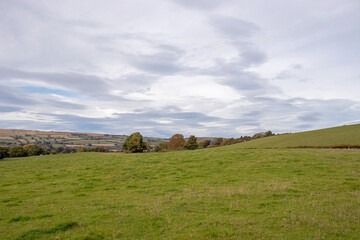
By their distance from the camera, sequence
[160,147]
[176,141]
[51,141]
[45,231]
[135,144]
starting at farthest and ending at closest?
[51,141] < [176,141] < [160,147] < [135,144] < [45,231]

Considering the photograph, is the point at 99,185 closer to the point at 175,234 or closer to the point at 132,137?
the point at 175,234

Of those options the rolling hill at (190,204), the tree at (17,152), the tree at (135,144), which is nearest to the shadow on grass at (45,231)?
the rolling hill at (190,204)

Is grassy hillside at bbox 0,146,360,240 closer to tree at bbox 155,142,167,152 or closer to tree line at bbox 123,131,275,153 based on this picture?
tree line at bbox 123,131,275,153

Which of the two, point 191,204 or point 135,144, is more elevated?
point 135,144

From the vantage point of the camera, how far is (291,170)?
21.8m

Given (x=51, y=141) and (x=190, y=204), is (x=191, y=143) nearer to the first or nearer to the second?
(x=190, y=204)

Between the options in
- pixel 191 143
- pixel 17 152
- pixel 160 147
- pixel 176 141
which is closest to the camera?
pixel 17 152

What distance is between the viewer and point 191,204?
12188mm

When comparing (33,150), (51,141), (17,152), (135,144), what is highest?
(51,141)

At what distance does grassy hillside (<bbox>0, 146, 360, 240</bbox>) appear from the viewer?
8453 millimetres

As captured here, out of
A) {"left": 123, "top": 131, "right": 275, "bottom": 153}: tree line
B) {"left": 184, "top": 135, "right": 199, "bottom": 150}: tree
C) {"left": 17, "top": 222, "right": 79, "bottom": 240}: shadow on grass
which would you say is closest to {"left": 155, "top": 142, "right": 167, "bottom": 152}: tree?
{"left": 123, "top": 131, "right": 275, "bottom": 153}: tree line

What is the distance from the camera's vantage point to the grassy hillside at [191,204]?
8453 millimetres

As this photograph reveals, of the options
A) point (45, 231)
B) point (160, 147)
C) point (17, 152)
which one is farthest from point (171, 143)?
point (45, 231)

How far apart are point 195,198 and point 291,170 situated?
41.0ft
